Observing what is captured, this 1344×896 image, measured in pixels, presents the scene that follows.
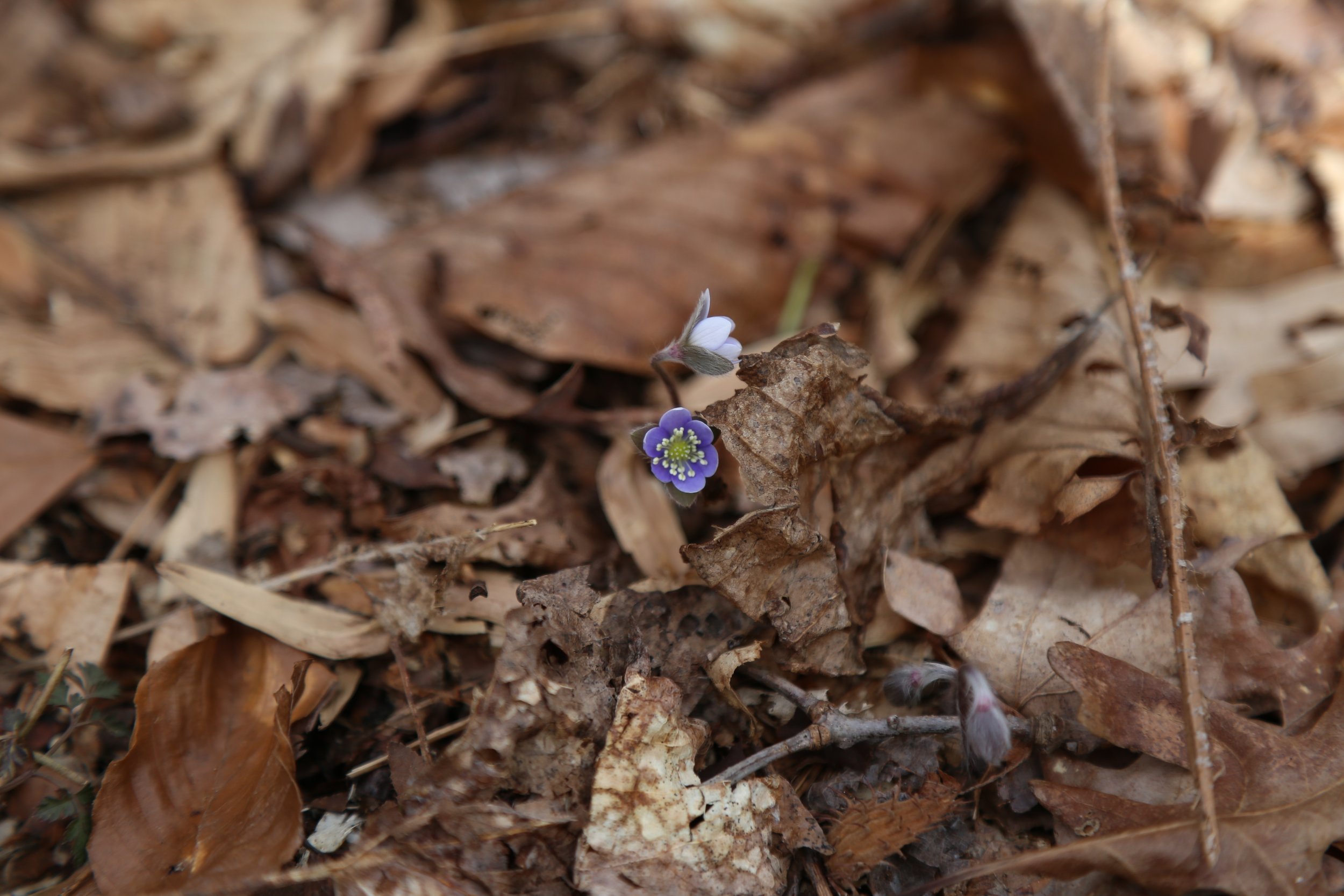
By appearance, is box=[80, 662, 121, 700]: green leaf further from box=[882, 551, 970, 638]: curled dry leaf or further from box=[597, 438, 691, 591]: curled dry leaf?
box=[882, 551, 970, 638]: curled dry leaf

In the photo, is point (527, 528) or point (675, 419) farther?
point (527, 528)

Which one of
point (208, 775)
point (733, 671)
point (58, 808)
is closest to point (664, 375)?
point (733, 671)

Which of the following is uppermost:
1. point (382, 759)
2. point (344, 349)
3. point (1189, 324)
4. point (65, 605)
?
point (1189, 324)

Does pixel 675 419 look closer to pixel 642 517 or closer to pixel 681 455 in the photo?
pixel 681 455

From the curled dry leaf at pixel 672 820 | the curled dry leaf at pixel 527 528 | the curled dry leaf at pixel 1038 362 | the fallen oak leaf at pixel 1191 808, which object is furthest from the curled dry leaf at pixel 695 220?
the fallen oak leaf at pixel 1191 808

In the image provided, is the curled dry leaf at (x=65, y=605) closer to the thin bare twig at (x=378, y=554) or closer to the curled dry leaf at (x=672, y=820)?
the thin bare twig at (x=378, y=554)

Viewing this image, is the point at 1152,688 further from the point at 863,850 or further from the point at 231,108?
the point at 231,108
